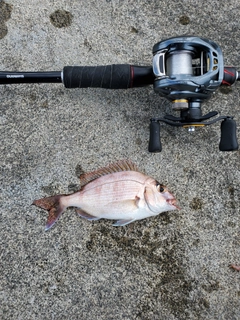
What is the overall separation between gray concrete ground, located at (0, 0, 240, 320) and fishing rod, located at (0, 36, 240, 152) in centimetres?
26

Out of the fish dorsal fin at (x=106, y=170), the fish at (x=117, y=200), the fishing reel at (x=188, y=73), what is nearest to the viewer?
the fishing reel at (x=188, y=73)

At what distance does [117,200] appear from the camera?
219cm

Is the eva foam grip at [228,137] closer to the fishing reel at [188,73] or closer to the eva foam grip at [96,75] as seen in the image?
the fishing reel at [188,73]

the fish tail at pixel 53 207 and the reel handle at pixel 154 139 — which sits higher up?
the reel handle at pixel 154 139

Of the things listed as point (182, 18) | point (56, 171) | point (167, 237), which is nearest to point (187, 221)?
point (167, 237)

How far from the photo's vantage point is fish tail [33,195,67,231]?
2199 millimetres

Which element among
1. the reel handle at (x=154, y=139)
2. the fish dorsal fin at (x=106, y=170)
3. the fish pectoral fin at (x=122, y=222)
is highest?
the reel handle at (x=154, y=139)

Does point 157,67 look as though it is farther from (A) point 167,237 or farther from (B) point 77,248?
(B) point 77,248

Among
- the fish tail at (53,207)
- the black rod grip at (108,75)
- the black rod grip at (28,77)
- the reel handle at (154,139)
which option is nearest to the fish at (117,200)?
the fish tail at (53,207)

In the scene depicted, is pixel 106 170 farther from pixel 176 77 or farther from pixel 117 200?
pixel 176 77

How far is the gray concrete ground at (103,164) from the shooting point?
220 cm

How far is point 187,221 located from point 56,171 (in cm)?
104

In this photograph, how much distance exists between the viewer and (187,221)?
92.4 inches

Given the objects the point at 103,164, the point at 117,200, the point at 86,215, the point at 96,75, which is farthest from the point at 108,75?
the point at 86,215
